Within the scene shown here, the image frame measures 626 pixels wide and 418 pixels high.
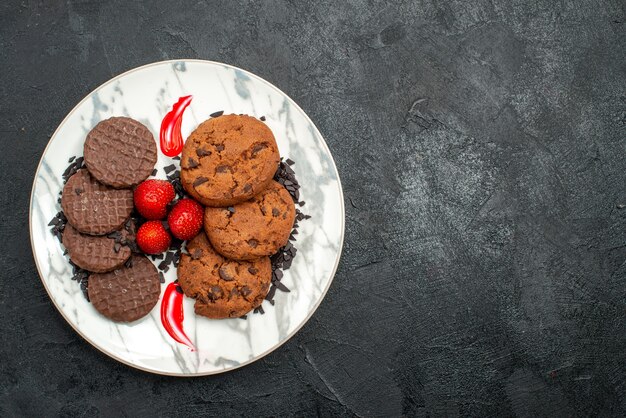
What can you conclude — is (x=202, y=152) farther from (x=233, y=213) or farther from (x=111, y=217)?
(x=111, y=217)

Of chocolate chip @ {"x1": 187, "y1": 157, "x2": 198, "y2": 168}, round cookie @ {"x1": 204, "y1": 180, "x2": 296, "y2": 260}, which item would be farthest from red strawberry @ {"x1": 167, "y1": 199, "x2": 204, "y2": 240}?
chocolate chip @ {"x1": 187, "y1": 157, "x2": 198, "y2": 168}

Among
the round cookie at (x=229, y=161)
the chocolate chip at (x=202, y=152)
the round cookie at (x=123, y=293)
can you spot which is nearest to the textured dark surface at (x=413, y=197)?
the round cookie at (x=123, y=293)

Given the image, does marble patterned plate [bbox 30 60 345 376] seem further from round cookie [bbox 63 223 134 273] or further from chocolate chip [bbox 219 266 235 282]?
chocolate chip [bbox 219 266 235 282]

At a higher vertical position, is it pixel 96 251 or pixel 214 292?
pixel 96 251

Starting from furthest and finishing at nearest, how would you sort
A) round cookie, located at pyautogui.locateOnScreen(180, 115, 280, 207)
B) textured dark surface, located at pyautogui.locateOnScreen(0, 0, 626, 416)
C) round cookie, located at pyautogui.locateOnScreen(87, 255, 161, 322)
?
textured dark surface, located at pyautogui.locateOnScreen(0, 0, 626, 416), round cookie, located at pyautogui.locateOnScreen(87, 255, 161, 322), round cookie, located at pyautogui.locateOnScreen(180, 115, 280, 207)

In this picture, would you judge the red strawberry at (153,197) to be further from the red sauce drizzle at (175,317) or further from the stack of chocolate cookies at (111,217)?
the red sauce drizzle at (175,317)

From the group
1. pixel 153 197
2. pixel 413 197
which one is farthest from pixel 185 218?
pixel 413 197
